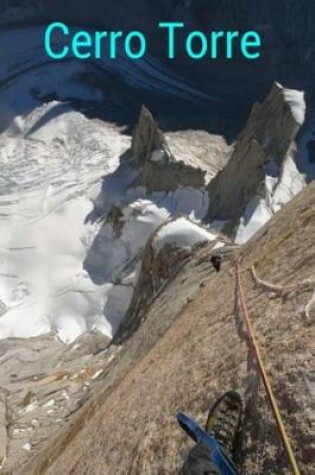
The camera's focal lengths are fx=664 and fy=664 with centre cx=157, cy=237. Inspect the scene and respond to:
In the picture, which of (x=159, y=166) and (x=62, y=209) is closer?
(x=159, y=166)

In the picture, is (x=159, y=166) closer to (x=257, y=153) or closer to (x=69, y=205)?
(x=69, y=205)

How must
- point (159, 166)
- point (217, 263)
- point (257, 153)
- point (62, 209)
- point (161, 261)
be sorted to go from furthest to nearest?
point (62, 209) < point (159, 166) < point (257, 153) < point (161, 261) < point (217, 263)

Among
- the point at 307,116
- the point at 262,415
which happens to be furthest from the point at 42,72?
the point at 262,415

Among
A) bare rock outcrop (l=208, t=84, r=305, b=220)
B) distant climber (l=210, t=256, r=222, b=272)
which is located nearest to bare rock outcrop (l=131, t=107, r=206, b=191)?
bare rock outcrop (l=208, t=84, r=305, b=220)

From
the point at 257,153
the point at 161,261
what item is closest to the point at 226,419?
the point at 161,261

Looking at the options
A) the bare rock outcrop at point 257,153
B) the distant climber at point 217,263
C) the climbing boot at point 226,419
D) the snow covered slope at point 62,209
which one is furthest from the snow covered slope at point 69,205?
the climbing boot at point 226,419

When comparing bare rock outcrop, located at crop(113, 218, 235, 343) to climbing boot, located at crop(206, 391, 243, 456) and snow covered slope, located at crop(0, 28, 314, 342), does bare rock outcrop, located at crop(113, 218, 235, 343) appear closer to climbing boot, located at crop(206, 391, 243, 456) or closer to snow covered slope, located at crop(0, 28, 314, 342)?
climbing boot, located at crop(206, 391, 243, 456)

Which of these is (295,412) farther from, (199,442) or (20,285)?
(20,285)

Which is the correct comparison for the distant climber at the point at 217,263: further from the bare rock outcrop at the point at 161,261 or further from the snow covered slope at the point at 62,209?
the snow covered slope at the point at 62,209
